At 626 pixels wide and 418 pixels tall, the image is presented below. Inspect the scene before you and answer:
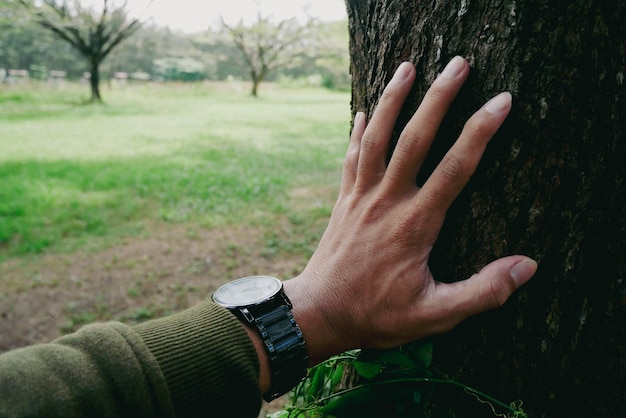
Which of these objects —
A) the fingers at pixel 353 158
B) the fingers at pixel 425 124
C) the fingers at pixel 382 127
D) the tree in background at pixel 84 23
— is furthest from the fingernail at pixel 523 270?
the tree in background at pixel 84 23

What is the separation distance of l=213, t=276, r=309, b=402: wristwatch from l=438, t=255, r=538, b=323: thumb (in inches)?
16.1

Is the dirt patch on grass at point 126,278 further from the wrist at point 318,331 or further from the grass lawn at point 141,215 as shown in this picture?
the wrist at point 318,331

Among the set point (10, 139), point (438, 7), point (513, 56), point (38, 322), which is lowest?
point (38, 322)

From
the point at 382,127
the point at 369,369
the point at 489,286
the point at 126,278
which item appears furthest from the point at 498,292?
the point at 126,278

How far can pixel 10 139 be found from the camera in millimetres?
12070

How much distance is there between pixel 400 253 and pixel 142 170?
904cm

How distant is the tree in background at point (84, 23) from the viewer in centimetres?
2188

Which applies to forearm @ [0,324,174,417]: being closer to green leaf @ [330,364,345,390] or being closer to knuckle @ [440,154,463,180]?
green leaf @ [330,364,345,390]

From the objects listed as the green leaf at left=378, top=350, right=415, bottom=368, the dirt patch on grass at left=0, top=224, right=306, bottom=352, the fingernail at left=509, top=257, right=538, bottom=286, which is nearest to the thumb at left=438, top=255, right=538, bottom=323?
the fingernail at left=509, top=257, right=538, bottom=286

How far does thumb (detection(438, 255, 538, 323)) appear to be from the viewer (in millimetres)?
1062

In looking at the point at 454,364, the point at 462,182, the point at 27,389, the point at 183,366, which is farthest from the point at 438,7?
the point at 27,389

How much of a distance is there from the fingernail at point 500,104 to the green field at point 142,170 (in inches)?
223

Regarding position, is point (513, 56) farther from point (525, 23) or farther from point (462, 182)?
point (462, 182)

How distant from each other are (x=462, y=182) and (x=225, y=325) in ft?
2.25
